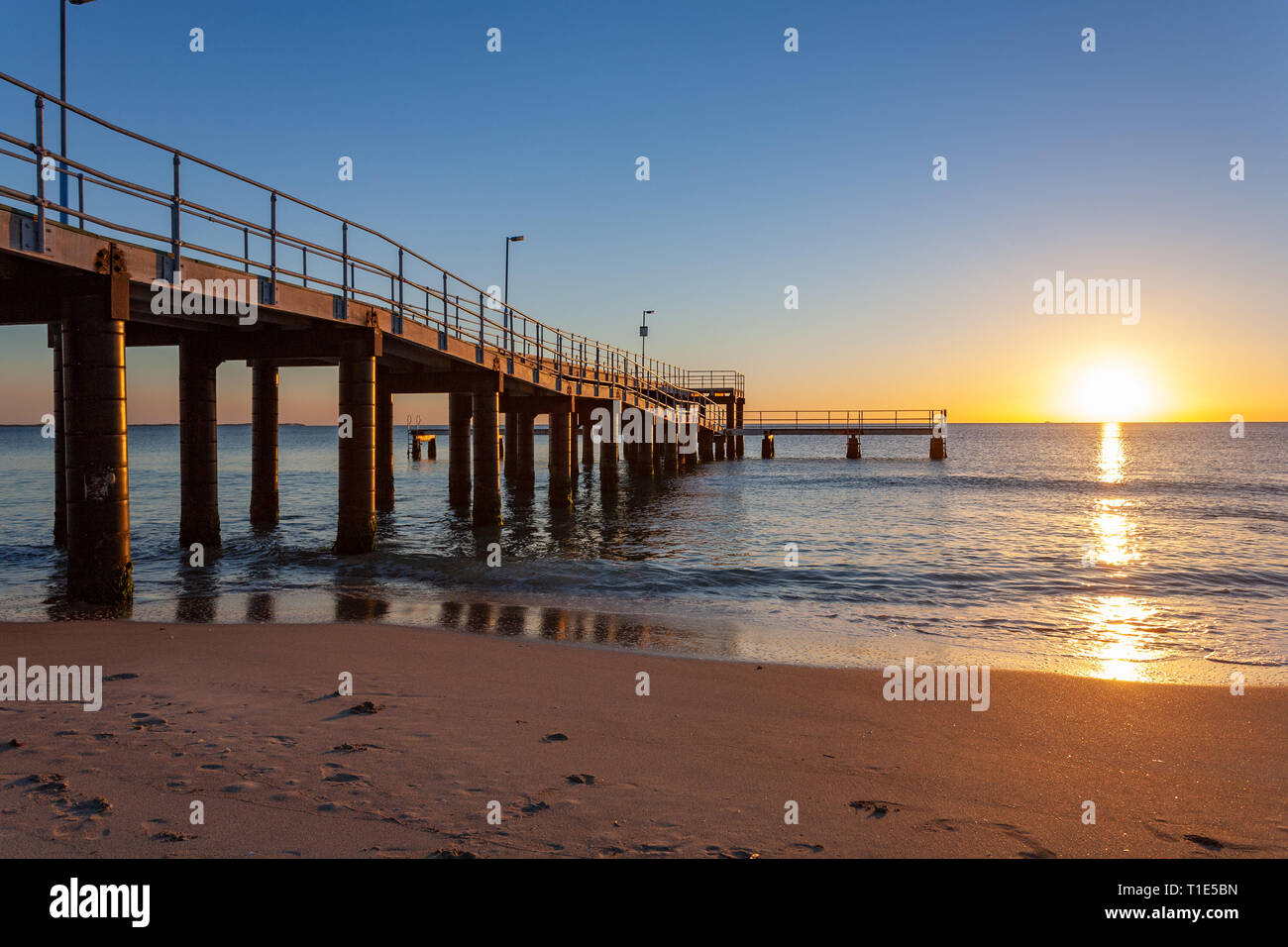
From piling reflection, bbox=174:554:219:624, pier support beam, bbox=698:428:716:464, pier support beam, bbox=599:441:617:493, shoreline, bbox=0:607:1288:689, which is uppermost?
pier support beam, bbox=698:428:716:464

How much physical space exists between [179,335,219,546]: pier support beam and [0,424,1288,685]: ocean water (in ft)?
2.42

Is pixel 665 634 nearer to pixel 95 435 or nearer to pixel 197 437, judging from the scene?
pixel 95 435

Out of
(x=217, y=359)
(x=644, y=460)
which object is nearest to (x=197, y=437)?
(x=217, y=359)

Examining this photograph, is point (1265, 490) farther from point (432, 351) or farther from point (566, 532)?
point (432, 351)

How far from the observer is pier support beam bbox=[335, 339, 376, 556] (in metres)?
17.6

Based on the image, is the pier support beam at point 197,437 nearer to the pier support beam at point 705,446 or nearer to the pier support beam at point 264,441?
the pier support beam at point 264,441

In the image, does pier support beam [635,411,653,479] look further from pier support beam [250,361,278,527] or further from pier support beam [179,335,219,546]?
pier support beam [179,335,219,546]

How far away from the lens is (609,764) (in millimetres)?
5496

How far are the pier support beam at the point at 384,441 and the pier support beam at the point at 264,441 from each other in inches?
166

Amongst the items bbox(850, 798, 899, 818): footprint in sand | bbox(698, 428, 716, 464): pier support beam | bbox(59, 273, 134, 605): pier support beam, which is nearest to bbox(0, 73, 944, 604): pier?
bbox(59, 273, 134, 605): pier support beam

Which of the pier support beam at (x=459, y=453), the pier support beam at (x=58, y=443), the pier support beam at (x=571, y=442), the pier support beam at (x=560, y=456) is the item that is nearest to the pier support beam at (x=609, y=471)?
the pier support beam at (x=571, y=442)
